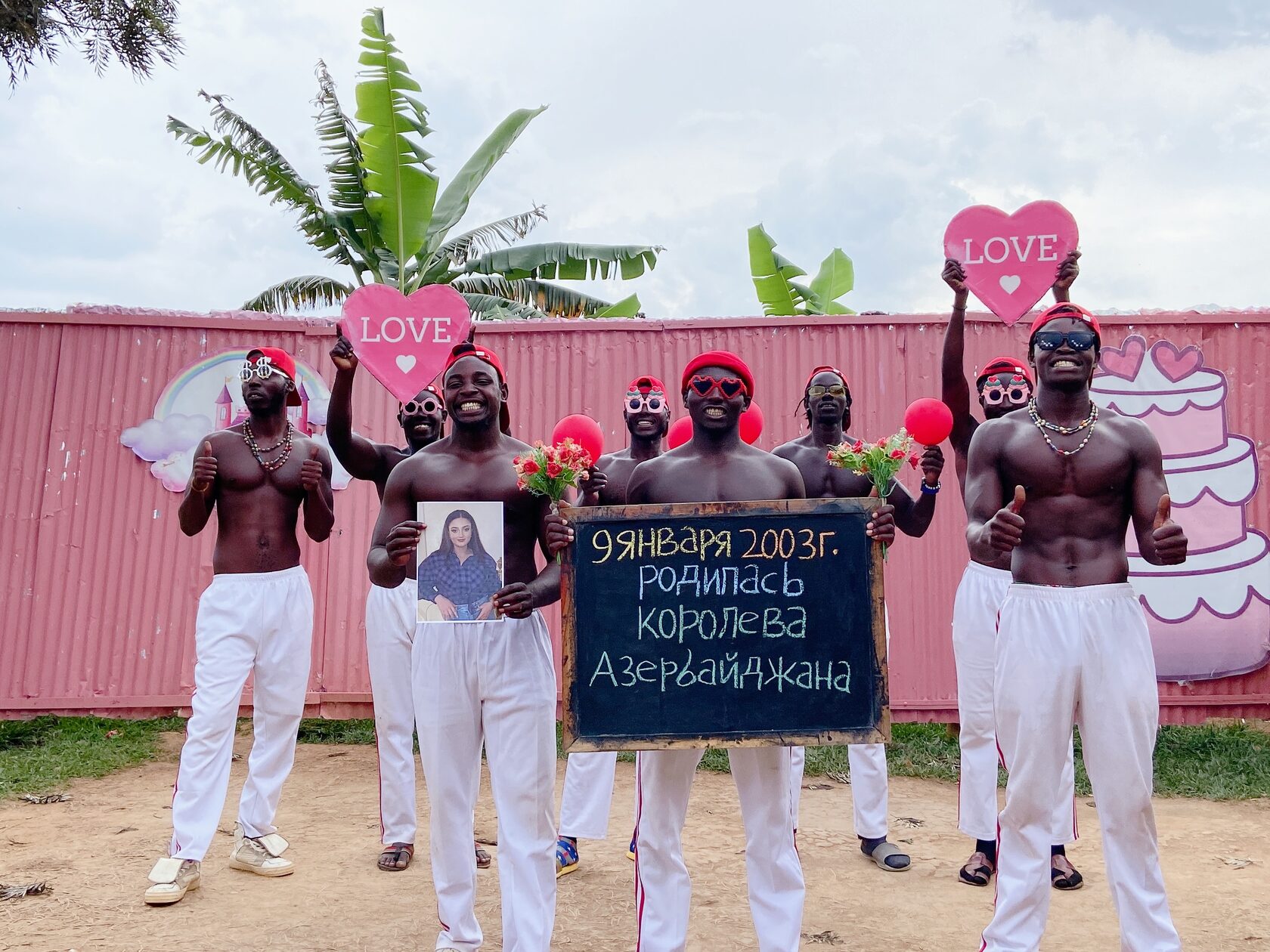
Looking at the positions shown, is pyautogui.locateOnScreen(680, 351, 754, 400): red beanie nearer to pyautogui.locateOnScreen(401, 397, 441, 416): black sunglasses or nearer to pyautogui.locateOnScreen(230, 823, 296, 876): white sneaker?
pyautogui.locateOnScreen(401, 397, 441, 416): black sunglasses

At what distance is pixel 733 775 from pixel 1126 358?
607 centimetres

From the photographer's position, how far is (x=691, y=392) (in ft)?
12.1

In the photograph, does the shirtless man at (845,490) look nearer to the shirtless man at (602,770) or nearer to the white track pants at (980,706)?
the white track pants at (980,706)

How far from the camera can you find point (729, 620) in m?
3.51

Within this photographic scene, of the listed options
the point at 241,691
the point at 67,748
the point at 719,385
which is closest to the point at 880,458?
the point at 719,385

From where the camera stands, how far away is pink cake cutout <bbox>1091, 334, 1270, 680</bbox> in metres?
7.79

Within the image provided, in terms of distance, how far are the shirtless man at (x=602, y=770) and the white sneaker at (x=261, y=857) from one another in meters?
1.44

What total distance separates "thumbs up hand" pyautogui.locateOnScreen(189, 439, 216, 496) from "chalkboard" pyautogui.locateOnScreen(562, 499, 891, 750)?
2405mm

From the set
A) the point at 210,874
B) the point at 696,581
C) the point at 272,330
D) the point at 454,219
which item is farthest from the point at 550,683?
the point at 454,219

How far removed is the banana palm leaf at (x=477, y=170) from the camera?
506 inches

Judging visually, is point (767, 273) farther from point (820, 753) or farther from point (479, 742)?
point (479, 742)

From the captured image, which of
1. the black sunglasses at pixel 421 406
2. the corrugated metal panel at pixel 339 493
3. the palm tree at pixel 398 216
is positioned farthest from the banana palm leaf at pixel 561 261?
the black sunglasses at pixel 421 406

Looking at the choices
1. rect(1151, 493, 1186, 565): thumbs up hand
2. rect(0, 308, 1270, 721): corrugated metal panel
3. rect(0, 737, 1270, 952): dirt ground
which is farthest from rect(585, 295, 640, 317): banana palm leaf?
rect(1151, 493, 1186, 565): thumbs up hand

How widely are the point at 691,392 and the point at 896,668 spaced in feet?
16.3
